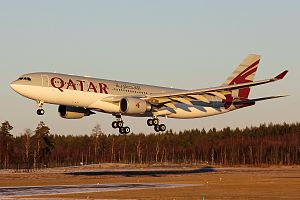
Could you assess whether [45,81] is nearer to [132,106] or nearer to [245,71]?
[132,106]

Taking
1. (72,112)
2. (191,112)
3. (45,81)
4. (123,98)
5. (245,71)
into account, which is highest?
(245,71)

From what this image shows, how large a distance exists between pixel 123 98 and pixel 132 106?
4.16 feet

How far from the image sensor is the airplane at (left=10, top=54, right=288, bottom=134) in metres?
64.4

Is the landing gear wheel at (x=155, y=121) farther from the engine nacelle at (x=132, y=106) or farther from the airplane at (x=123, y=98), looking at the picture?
the engine nacelle at (x=132, y=106)

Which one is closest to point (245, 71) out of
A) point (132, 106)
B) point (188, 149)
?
point (132, 106)

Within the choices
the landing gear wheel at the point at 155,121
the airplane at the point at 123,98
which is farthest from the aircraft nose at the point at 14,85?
the landing gear wheel at the point at 155,121

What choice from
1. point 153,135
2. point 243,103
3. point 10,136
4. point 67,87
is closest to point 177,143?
point 153,135

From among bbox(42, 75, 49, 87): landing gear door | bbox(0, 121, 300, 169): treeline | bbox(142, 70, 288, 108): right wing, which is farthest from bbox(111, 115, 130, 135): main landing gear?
bbox(0, 121, 300, 169): treeline

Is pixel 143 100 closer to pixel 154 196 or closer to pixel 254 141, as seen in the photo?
pixel 154 196

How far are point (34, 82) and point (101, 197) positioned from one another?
577 inches

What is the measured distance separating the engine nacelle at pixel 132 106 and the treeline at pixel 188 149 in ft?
294

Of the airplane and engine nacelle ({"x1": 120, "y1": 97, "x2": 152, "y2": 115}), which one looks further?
engine nacelle ({"x1": 120, "y1": 97, "x2": 152, "y2": 115})

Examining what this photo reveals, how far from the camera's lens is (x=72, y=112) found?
236 ft

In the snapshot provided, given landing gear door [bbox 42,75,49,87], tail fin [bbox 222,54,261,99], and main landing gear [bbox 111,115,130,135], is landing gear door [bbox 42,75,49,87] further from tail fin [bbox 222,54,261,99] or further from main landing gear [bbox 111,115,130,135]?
tail fin [bbox 222,54,261,99]
